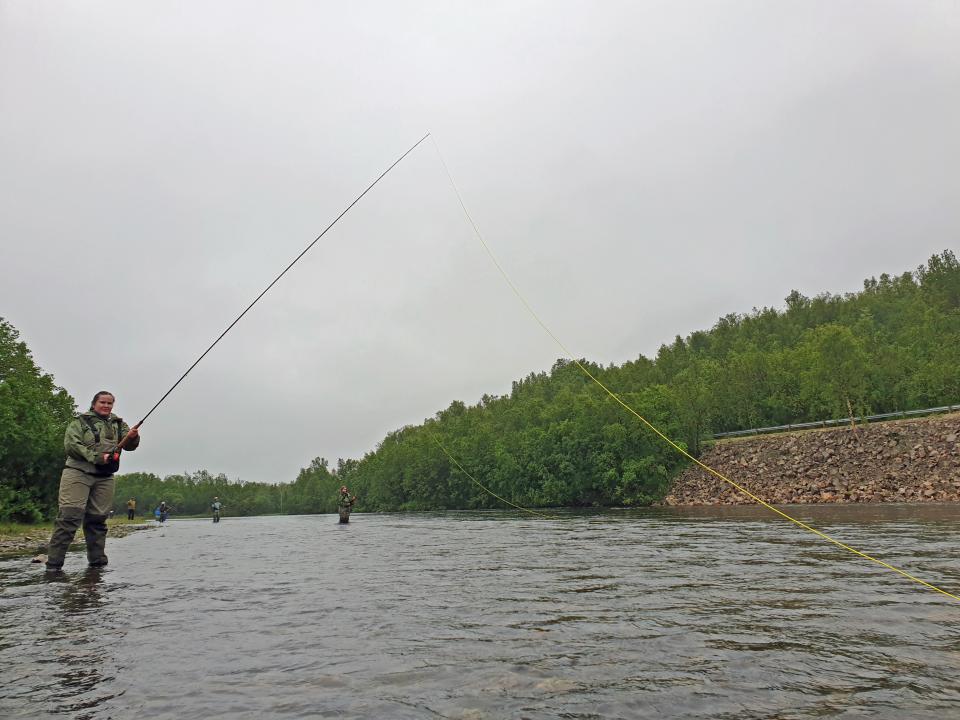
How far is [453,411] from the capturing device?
19500 centimetres

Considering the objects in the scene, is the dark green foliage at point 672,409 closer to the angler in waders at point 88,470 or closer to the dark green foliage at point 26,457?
the dark green foliage at point 26,457

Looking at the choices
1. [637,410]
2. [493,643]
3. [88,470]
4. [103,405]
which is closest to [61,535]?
[88,470]

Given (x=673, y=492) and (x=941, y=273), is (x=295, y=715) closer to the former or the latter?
(x=673, y=492)

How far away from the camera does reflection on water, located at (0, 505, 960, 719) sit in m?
4.08

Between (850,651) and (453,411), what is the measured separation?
191 meters

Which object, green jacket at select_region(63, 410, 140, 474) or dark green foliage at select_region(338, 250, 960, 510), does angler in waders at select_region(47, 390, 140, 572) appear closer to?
green jacket at select_region(63, 410, 140, 474)

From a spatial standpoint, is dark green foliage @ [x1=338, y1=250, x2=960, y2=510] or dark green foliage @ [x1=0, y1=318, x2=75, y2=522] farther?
dark green foliage @ [x1=338, y1=250, x2=960, y2=510]

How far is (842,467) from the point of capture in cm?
5366

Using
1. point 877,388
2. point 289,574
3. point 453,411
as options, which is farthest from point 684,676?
point 453,411

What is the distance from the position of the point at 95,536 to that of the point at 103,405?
107 inches

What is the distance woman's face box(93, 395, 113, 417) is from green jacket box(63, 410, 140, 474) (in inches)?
3.9

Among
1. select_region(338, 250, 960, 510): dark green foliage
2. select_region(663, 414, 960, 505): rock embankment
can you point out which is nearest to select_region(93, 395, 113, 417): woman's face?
select_region(663, 414, 960, 505): rock embankment

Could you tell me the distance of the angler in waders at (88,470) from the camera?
10633 mm

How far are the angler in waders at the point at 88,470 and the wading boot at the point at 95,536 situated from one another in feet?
0.05
